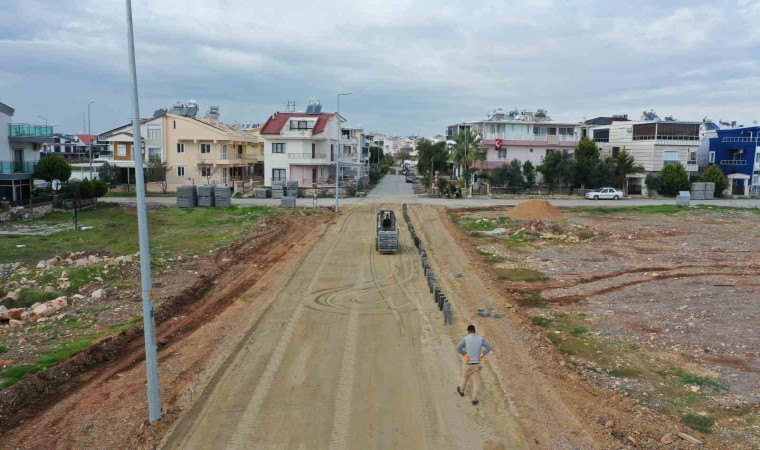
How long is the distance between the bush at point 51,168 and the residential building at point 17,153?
746 mm

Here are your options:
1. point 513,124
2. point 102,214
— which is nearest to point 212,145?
point 102,214

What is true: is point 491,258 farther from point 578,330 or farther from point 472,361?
point 472,361

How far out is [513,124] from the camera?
7700 centimetres

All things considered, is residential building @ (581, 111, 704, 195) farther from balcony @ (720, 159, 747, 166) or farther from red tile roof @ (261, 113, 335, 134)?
red tile roof @ (261, 113, 335, 134)

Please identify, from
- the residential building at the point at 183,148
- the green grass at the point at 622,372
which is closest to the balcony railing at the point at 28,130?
the residential building at the point at 183,148

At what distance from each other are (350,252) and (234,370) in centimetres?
1789

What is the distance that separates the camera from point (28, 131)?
168 ft

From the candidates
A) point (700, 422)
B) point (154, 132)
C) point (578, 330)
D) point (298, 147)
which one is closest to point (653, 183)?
point (298, 147)

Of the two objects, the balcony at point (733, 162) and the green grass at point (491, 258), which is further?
the balcony at point (733, 162)

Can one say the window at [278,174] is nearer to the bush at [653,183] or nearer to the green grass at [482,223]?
the green grass at [482,223]

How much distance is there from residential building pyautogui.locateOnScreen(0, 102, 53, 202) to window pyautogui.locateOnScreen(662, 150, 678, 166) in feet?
213

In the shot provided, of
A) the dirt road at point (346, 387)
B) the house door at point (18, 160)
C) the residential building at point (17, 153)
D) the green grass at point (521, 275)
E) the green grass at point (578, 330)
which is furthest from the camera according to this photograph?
the house door at point (18, 160)

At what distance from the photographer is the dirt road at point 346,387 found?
11.5 metres

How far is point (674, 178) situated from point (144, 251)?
231 feet
